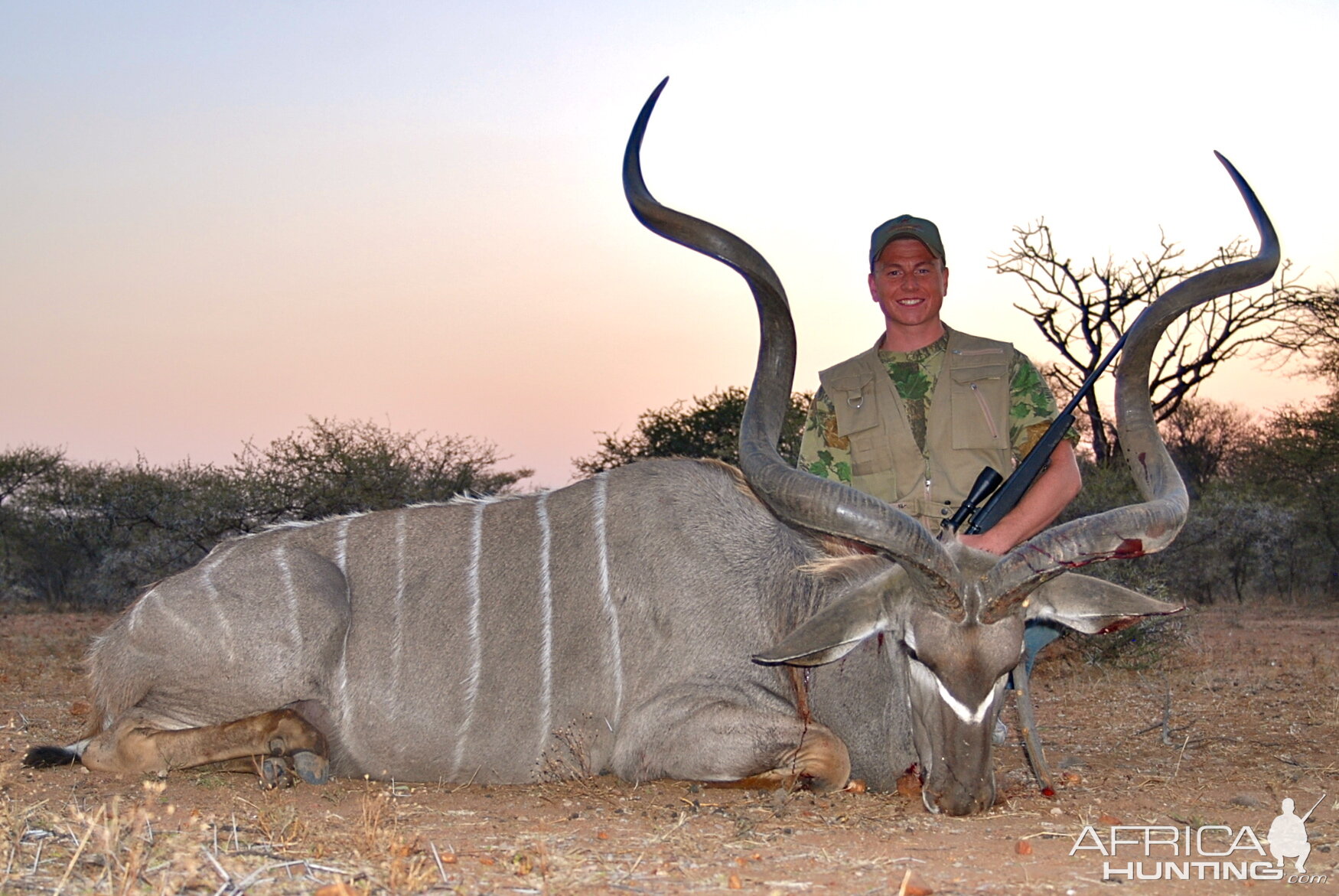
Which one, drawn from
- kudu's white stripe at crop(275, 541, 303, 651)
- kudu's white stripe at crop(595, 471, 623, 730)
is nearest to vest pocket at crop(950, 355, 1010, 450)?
kudu's white stripe at crop(595, 471, 623, 730)

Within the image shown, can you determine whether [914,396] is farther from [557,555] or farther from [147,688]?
[147,688]

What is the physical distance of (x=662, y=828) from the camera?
10.9ft

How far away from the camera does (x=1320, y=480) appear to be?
1777cm

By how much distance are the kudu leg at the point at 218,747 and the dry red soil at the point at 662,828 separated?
0.24 ft

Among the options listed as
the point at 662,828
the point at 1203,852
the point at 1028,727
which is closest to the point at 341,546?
the point at 662,828

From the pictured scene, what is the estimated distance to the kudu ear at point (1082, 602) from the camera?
12.1 ft

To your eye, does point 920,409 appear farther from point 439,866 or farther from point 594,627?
point 439,866

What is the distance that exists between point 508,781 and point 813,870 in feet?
5.61

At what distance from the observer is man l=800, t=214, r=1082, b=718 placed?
4.83m

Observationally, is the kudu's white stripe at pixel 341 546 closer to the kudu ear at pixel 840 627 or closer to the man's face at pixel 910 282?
the kudu ear at pixel 840 627

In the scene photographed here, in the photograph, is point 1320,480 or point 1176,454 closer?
point 1320,480

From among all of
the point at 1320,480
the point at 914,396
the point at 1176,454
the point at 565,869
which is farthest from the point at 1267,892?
the point at 1176,454

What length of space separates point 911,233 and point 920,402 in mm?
659

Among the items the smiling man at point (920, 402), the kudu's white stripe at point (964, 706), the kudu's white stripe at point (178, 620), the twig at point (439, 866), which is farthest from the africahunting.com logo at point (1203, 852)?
the kudu's white stripe at point (178, 620)
